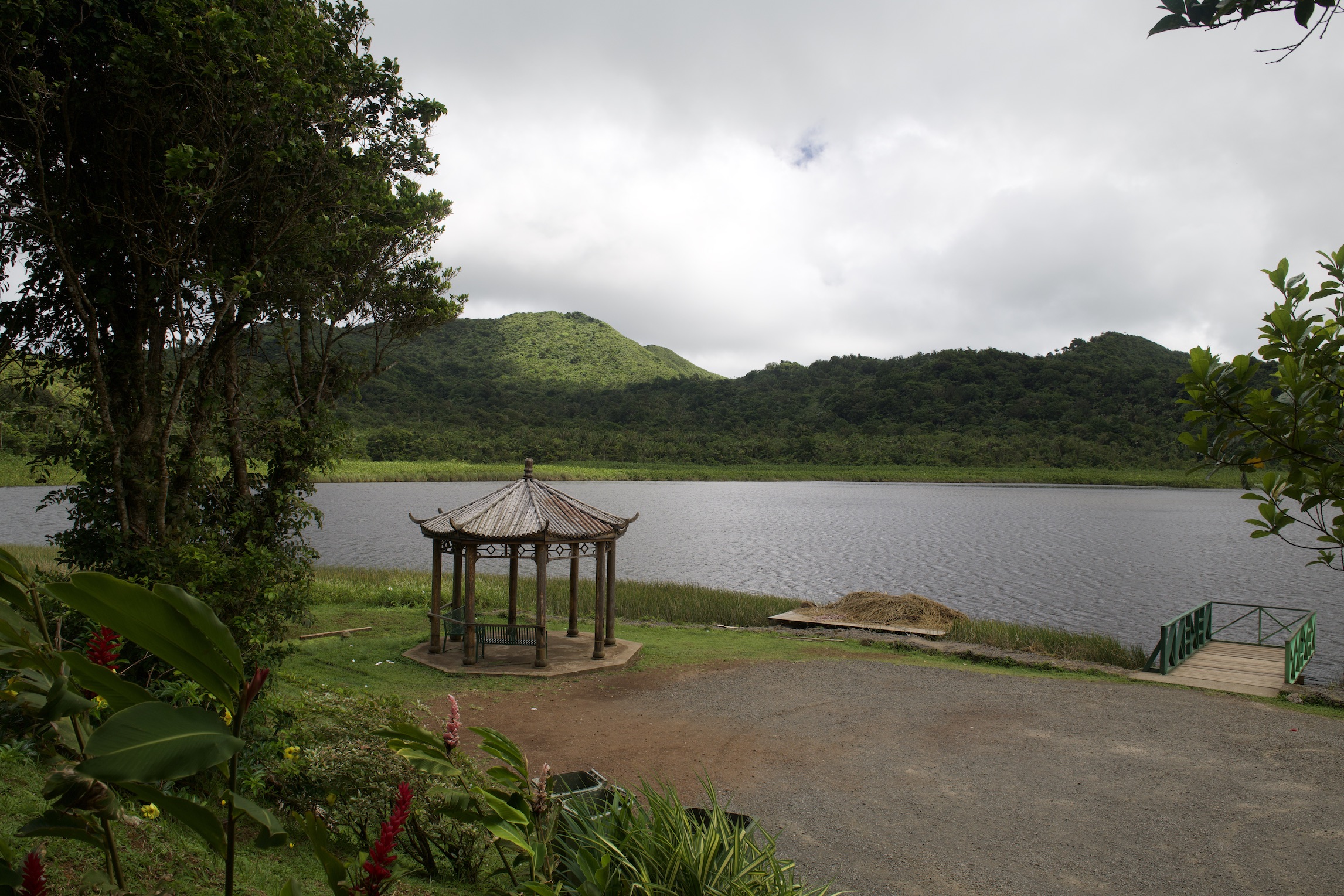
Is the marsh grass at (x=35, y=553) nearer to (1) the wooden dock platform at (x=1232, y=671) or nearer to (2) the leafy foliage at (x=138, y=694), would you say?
(2) the leafy foliage at (x=138, y=694)

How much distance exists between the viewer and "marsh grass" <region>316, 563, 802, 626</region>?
17.4 metres

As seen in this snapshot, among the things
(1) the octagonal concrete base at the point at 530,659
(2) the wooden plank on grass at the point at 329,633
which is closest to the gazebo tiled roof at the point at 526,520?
(1) the octagonal concrete base at the point at 530,659

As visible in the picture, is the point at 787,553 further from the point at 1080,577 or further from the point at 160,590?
the point at 160,590

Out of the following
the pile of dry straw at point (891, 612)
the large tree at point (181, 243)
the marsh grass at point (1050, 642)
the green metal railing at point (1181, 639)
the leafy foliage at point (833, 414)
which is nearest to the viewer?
the large tree at point (181, 243)

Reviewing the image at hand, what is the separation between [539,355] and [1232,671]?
14452 cm

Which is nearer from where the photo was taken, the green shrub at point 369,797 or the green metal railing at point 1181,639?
the green shrub at point 369,797

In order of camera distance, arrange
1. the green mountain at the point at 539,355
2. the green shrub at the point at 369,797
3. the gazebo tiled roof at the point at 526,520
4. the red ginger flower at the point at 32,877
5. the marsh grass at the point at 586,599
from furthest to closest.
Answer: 1. the green mountain at the point at 539,355
2. the marsh grass at the point at 586,599
3. the gazebo tiled roof at the point at 526,520
4. the green shrub at the point at 369,797
5. the red ginger flower at the point at 32,877

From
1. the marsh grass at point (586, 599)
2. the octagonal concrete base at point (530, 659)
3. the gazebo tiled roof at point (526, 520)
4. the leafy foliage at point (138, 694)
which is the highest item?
the leafy foliage at point (138, 694)

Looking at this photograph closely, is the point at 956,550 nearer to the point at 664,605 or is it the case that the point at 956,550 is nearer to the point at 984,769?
the point at 664,605

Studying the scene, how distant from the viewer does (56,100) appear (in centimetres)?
627

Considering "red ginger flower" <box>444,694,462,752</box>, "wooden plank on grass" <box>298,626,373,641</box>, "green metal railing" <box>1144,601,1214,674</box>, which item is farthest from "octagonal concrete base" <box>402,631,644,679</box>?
"red ginger flower" <box>444,694,462,752</box>

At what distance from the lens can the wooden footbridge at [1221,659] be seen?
38.8 feet

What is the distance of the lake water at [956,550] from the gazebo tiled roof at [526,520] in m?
13.0

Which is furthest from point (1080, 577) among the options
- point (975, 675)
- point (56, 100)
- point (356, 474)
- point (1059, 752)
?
point (356, 474)
